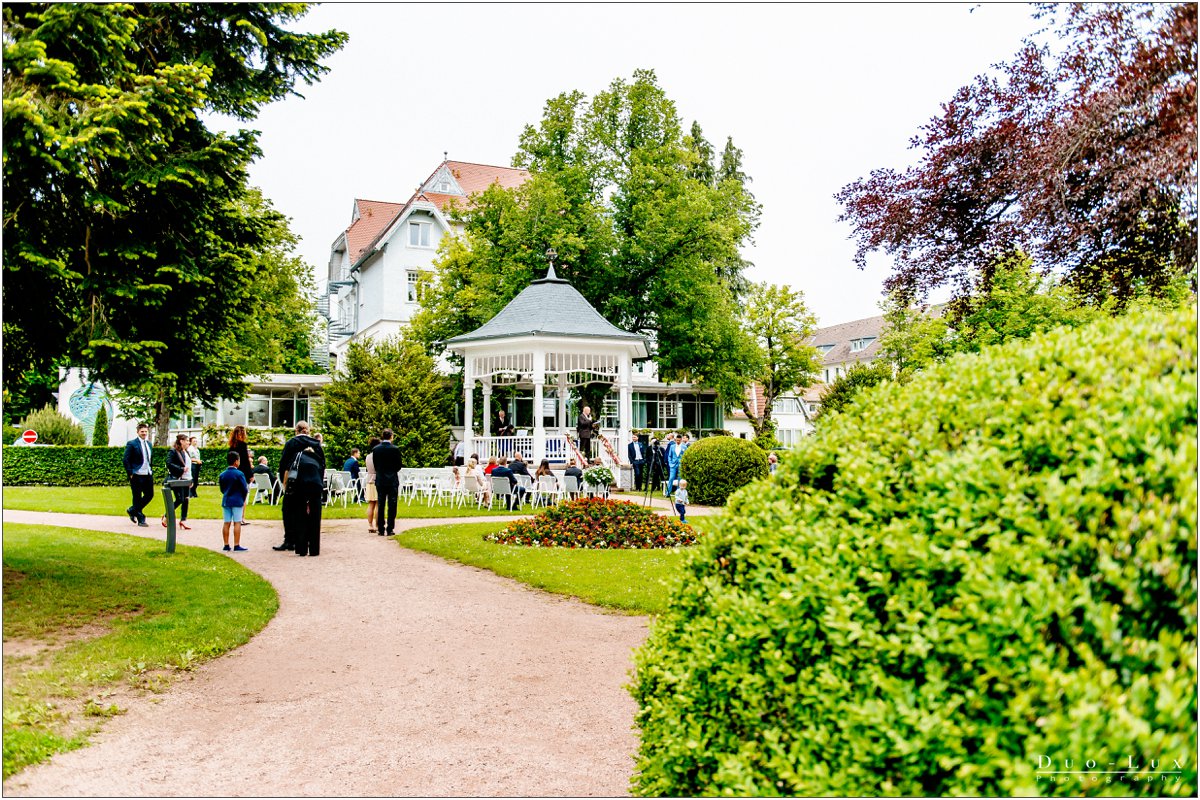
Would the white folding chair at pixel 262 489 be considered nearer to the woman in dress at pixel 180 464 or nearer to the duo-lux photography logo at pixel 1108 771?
the woman in dress at pixel 180 464

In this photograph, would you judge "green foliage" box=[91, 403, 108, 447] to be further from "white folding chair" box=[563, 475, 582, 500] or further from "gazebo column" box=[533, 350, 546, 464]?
"white folding chair" box=[563, 475, 582, 500]

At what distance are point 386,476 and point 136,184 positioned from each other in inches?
283

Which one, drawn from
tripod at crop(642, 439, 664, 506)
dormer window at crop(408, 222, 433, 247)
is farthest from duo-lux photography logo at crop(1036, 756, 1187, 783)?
dormer window at crop(408, 222, 433, 247)

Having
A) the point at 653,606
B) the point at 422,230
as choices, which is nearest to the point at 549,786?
the point at 653,606

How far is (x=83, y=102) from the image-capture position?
7.03m

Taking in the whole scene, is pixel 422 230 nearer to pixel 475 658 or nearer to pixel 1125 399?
pixel 475 658

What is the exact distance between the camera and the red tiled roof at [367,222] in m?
46.2

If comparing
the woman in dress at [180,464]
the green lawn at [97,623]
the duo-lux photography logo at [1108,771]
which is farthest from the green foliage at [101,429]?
the duo-lux photography logo at [1108,771]

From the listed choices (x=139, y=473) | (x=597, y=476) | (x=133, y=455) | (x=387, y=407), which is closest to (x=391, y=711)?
(x=597, y=476)

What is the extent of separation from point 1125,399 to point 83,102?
26.1 ft

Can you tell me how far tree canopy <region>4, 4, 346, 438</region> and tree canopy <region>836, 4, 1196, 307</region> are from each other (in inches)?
264

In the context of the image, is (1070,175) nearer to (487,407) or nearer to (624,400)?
(624,400)

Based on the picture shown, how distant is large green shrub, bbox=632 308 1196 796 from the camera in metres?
1.98

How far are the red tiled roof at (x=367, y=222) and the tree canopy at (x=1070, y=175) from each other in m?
39.8
